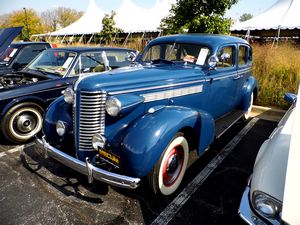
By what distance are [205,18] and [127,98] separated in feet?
21.2

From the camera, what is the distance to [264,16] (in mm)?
19000

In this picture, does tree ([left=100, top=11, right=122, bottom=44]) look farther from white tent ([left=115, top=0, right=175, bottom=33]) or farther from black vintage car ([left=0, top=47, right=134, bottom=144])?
black vintage car ([left=0, top=47, right=134, bottom=144])

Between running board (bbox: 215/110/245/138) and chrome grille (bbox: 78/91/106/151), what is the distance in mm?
1855

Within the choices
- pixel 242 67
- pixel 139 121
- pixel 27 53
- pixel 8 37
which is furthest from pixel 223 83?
pixel 27 53

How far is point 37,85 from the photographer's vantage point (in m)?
4.64

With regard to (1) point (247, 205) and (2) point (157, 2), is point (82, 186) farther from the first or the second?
(2) point (157, 2)

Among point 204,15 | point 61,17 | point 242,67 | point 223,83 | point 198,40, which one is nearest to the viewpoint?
point 198,40

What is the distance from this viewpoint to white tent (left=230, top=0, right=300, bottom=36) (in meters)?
16.7

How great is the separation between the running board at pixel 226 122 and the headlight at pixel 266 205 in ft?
6.23

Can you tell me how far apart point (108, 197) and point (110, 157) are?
0.73 m

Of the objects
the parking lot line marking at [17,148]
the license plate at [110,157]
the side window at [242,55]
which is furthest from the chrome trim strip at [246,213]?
the parking lot line marking at [17,148]

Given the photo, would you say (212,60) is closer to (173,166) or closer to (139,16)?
(173,166)

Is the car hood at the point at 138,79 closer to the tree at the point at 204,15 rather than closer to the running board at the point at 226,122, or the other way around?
the running board at the point at 226,122

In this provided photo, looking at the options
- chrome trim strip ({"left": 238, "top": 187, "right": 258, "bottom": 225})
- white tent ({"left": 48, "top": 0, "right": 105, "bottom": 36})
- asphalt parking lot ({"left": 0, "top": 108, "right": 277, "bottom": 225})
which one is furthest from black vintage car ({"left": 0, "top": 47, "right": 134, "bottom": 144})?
white tent ({"left": 48, "top": 0, "right": 105, "bottom": 36})
